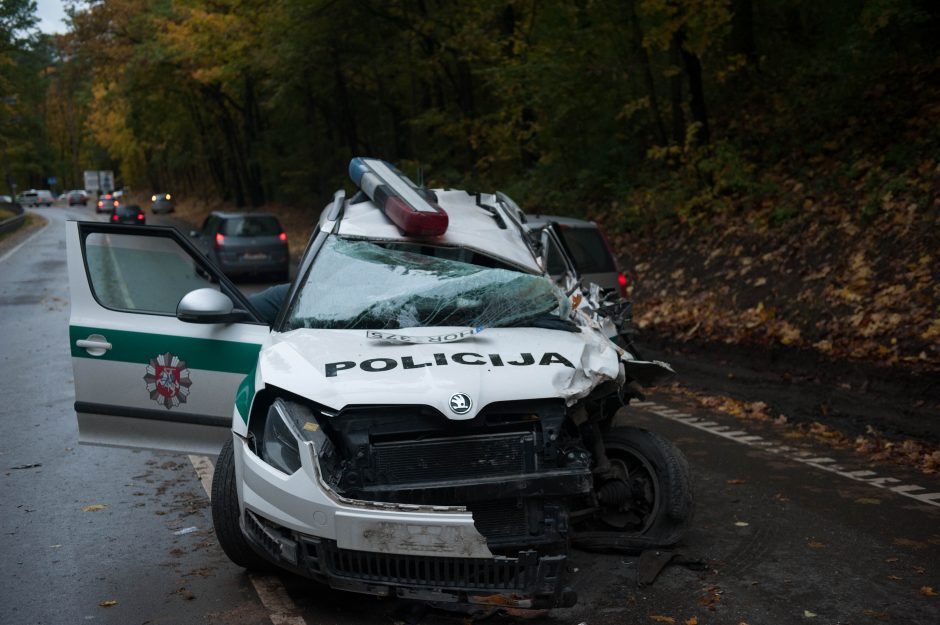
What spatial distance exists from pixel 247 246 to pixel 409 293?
18.8m

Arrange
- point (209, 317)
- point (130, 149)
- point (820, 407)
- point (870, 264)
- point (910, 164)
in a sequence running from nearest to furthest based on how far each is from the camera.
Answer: point (209, 317) < point (820, 407) < point (870, 264) < point (910, 164) < point (130, 149)

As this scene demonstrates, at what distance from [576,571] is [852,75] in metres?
14.2

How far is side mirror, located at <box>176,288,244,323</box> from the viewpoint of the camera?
5.70 m

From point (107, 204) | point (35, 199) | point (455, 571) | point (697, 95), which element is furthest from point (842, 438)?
point (35, 199)

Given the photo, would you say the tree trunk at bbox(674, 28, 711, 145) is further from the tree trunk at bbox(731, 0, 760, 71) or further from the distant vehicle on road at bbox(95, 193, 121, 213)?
the distant vehicle on road at bbox(95, 193, 121, 213)

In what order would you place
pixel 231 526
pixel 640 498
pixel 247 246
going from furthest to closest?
1. pixel 247 246
2. pixel 640 498
3. pixel 231 526

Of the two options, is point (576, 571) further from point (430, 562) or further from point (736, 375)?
point (736, 375)

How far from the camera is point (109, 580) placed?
5.14 m

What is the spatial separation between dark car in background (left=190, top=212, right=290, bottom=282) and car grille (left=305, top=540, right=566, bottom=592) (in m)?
19.7

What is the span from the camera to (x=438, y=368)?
457cm

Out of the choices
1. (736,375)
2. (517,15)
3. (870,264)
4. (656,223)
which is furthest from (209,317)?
(517,15)

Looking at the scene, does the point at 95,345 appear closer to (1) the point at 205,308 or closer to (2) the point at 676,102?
(1) the point at 205,308

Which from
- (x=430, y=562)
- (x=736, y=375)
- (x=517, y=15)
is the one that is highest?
(x=517, y=15)

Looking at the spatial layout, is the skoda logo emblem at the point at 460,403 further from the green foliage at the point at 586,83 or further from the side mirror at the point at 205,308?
the green foliage at the point at 586,83
